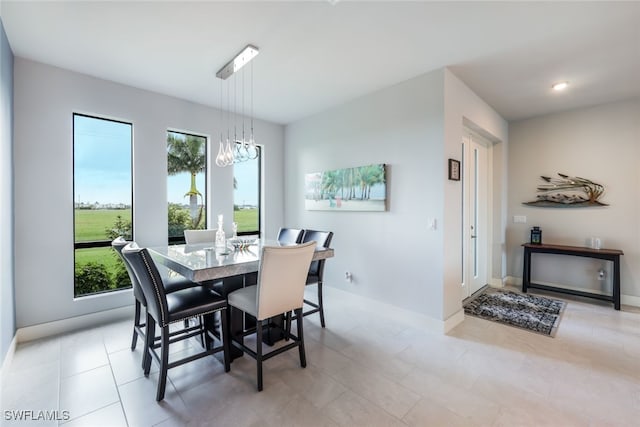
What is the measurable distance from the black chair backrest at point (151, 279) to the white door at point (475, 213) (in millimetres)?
3490

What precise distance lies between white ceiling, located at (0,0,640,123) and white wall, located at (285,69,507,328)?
0.92 feet

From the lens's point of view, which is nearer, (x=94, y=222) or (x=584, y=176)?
(x=94, y=222)

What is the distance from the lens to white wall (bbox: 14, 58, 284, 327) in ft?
8.73

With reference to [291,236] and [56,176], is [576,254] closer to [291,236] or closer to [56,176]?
[291,236]

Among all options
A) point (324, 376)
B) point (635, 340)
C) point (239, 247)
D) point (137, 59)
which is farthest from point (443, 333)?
point (137, 59)

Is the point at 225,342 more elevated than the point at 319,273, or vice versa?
the point at 319,273

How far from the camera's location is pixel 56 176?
111 inches

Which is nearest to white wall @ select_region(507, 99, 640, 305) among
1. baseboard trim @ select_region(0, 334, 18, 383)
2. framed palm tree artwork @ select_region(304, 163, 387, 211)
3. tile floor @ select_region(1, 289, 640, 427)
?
tile floor @ select_region(1, 289, 640, 427)

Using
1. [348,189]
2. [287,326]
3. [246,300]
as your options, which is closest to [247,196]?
[348,189]

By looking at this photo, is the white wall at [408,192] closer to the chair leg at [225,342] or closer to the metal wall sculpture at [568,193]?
the metal wall sculpture at [568,193]

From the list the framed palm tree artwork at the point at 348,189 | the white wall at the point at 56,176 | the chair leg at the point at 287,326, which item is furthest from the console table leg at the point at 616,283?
the white wall at the point at 56,176

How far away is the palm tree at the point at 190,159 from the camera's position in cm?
379

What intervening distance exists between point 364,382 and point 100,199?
347 centimetres

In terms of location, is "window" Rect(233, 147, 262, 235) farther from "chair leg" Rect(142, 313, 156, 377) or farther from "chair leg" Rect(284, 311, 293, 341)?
"chair leg" Rect(142, 313, 156, 377)
